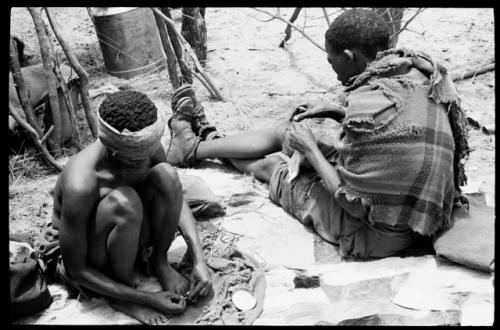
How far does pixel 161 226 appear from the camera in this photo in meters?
2.86

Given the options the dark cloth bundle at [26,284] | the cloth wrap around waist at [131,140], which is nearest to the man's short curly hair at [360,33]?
the cloth wrap around waist at [131,140]

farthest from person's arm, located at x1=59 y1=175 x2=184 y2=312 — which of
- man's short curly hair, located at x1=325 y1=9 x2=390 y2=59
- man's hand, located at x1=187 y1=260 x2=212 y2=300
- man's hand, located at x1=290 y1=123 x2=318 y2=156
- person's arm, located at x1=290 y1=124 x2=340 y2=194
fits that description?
man's short curly hair, located at x1=325 y1=9 x2=390 y2=59

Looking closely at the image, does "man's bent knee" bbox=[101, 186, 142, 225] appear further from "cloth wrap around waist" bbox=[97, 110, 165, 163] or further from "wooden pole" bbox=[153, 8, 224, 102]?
"wooden pole" bbox=[153, 8, 224, 102]

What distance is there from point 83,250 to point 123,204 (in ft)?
0.92

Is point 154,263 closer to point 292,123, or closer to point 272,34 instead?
point 292,123

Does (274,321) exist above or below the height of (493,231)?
below

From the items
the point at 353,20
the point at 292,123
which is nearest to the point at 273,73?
the point at 292,123

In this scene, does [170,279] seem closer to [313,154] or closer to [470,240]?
[313,154]

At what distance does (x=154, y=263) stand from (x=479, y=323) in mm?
1543

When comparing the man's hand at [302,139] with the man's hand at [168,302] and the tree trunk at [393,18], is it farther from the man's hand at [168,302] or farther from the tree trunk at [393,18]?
the tree trunk at [393,18]

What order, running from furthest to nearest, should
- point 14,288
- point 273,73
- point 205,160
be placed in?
point 273,73 < point 205,160 < point 14,288

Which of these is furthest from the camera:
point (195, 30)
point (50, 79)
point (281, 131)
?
Answer: point (195, 30)

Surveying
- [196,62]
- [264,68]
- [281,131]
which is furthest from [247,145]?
[264,68]

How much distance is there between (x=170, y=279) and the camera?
2.91 m
